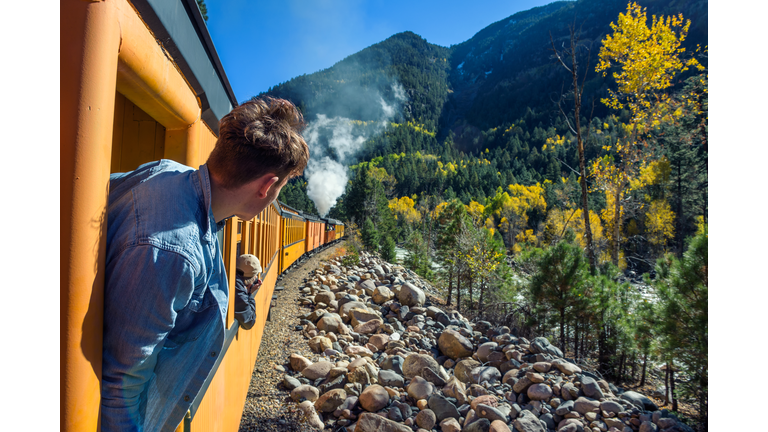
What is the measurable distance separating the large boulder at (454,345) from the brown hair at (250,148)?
25.0ft

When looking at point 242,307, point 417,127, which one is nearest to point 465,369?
point 242,307

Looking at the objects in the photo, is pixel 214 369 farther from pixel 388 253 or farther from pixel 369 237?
pixel 369 237

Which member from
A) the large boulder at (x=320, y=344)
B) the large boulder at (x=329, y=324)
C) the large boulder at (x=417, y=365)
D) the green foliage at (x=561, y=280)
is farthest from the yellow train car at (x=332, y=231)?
the large boulder at (x=417, y=365)

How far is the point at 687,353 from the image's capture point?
19.1ft

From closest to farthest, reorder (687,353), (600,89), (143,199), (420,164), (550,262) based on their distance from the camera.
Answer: (143,199) < (687,353) < (550,262) < (420,164) < (600,89)

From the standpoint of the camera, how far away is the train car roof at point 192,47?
115cm

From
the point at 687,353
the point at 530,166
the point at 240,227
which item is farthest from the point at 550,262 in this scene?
the point at 530,166

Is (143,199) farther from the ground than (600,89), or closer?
closer

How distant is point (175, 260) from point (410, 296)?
410 inches

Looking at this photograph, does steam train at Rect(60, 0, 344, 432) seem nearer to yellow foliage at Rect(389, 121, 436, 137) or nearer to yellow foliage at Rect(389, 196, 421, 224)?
yellow foliage at Rect(389, 196, 421, 224)

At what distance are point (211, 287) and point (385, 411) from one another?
4.52m

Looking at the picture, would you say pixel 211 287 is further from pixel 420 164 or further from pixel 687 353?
pixel 420 164

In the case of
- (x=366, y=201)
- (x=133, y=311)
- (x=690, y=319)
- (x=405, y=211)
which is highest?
(x=405, y=211)

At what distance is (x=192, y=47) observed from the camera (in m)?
1.53
